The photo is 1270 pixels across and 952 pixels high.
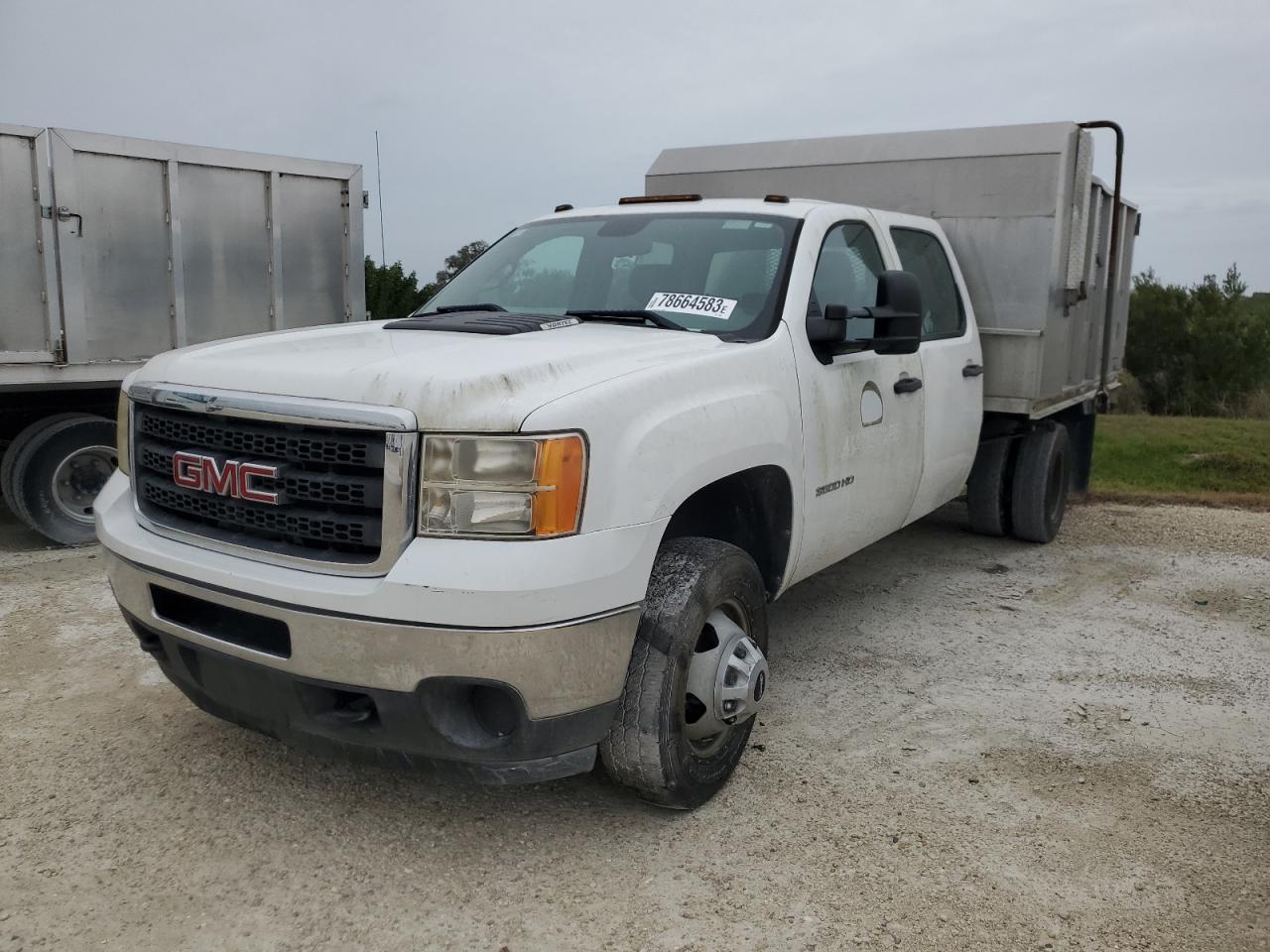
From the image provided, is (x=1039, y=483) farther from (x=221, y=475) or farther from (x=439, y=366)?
(x=221, y=475)

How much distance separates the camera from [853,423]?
14.5 feet

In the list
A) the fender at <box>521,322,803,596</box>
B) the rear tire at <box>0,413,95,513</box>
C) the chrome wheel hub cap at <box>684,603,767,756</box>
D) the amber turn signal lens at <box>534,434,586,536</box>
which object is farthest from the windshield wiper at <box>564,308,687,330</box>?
the rear tire at <box>0,413,95,513</box>

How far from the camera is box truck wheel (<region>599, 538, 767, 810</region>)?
10.7ft

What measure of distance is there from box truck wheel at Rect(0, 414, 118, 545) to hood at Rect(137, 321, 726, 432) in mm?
4151

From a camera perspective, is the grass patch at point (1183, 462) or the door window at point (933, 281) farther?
the grass patch at point (1183, 462)

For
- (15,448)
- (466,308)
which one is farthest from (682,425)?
(15,448)

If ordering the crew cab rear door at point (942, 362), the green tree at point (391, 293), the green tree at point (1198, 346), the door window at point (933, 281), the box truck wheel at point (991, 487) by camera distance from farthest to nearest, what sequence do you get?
the green tree at point (1198, 346), the green tree at point (391, 293), the box truck wheel at point (991, 487), the door window at point (933, 281), the crew cab rear door at point (942, 362)

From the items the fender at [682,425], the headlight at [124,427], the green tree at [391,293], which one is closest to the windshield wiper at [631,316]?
the fender at [682,425]

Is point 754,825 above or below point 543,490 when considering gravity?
below

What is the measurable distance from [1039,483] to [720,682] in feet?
14.6

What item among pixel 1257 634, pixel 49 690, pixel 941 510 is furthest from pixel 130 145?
pixel 1257 634

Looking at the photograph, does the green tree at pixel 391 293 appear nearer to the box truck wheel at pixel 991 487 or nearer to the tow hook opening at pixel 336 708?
the box truck wheel at pixel 991 487

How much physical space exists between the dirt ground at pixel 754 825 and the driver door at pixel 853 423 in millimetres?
721

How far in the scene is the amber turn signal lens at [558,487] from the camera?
2840 millimetres
